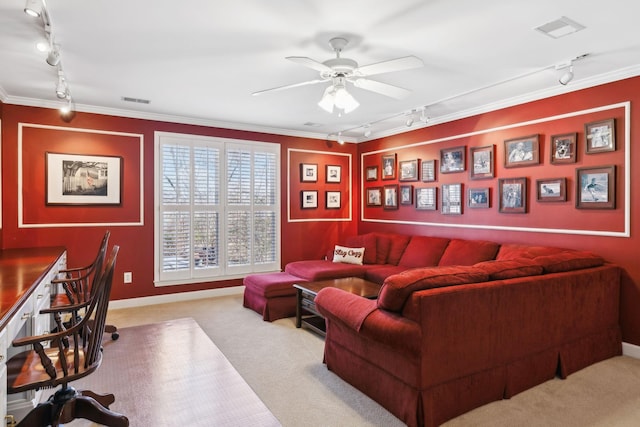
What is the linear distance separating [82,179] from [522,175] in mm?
5189

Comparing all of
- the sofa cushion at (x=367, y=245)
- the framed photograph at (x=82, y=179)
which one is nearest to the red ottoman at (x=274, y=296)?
the sofa cushion at (x=367, y=245)

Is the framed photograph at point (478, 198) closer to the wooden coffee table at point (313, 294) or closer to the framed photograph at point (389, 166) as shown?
the framed photograph at point (389, 166)

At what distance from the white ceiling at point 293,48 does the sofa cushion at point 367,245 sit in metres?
2.05

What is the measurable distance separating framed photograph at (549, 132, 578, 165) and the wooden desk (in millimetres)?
4483

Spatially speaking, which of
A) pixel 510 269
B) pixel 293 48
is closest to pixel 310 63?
pixel 293 48

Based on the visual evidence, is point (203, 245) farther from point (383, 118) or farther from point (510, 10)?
point (510, 10)

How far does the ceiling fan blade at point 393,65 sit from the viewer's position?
8.01ft

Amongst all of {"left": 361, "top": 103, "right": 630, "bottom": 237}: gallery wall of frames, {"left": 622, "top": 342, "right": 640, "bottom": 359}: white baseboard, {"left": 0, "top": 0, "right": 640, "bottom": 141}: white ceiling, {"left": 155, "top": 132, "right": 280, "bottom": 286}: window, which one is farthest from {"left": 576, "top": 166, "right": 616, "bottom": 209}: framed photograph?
{"left": 155, "top": 132, "right": 280, "bottom": 286}: window

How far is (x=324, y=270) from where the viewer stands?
4668mm

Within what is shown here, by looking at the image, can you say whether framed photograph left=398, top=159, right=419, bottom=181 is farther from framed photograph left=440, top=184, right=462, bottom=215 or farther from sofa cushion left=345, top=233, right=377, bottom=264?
sofa cushion left=345, top=233, right=377, bottom=264

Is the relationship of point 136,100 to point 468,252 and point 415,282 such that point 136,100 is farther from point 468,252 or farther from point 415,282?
point 468,252

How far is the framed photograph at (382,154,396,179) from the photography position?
590cm

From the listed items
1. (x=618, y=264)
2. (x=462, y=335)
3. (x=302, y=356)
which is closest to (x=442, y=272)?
(x=462, y=335)

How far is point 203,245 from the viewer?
5285 millimetres
